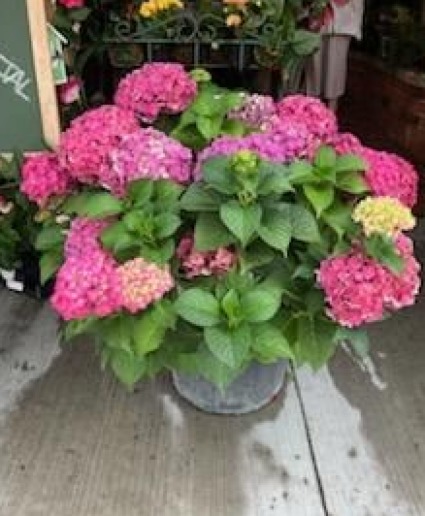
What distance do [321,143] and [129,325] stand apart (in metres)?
0.66

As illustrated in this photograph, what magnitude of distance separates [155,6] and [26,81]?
0.62 meters

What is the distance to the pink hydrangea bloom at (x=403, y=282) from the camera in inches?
65.6

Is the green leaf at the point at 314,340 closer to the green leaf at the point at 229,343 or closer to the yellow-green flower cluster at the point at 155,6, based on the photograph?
the green leaf at the point at 229,343

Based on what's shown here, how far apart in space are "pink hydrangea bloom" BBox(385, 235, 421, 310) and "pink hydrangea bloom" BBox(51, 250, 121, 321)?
60 centimetres

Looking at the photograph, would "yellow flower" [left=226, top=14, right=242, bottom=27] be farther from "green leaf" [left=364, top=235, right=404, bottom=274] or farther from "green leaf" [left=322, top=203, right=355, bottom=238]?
"green leaf" [left=364, top=235, right=404, bottom=274]

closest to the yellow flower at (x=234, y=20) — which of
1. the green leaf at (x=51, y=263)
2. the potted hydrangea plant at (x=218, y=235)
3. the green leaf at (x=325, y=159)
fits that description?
the potted hydrangea plant at (x=218, y=235)

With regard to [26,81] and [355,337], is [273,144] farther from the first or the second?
[26,81]

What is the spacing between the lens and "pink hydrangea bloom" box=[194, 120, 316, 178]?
69.3 inches

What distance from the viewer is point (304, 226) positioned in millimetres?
1696

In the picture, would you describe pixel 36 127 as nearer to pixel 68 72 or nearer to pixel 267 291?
pixel 68 72

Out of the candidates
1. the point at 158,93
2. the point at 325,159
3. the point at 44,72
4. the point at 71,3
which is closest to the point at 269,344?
the point at 325,159

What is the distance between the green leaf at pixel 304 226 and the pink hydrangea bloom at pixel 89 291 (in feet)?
1.36

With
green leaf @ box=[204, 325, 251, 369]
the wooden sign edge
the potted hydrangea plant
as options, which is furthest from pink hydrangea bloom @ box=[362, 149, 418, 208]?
the wooden sign edge

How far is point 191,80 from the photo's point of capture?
2.01 metres
